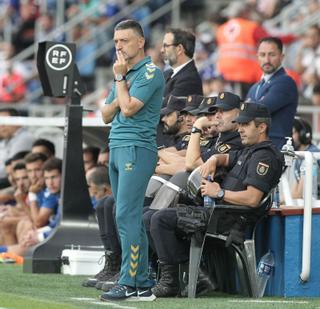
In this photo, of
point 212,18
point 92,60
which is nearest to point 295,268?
point 212,18

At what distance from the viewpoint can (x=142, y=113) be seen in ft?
29.6

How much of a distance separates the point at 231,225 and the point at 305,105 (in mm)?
9144

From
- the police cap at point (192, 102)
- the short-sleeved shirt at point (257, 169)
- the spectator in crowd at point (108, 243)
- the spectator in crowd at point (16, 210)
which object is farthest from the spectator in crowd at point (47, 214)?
the short-sleeved shirt at point (257, 169)

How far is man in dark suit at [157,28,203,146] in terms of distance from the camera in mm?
11117

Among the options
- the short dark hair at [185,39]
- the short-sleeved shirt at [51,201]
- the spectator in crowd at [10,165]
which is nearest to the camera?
the short dark hair at [185,39]

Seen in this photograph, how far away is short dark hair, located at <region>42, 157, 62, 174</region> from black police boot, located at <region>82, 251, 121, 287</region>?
325 centimetres

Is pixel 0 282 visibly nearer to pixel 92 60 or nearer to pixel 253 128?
pixel 253 128

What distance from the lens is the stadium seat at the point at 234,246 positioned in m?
9.46

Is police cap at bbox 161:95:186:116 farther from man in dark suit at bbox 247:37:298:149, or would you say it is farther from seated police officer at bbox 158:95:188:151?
man in dark suit at bbox 247:37:298:149

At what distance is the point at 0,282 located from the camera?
10.5 metres

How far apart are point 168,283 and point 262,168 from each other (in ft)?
3.65

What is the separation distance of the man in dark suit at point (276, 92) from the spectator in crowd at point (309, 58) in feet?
22.9

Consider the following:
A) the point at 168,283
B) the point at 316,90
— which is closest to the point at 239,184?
the point at 168,283

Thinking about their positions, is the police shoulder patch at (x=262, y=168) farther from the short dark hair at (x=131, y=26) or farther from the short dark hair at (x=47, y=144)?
the short dark hair at (x=47, y=144)
